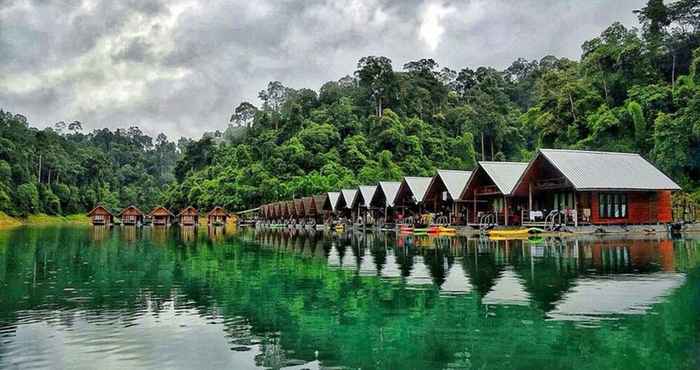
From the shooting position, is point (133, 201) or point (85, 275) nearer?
point (85, 275)

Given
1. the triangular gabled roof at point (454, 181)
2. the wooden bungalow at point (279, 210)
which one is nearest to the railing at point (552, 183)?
the triangular gabled roof at point (454, 181)

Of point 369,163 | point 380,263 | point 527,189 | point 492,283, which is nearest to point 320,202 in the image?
point 369,163

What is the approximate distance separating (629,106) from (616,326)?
2003 inches

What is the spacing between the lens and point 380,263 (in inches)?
763

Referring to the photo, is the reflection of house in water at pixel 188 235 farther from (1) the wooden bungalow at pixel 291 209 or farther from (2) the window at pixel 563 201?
(2) the window at pixel 563 201

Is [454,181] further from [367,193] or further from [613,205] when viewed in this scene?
[367,193]

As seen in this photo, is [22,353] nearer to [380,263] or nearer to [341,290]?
[341,290]

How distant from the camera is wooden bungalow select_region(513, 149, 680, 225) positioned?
34.7 m

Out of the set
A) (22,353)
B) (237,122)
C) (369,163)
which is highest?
(237,122)

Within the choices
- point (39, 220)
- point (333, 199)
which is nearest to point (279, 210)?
point (333, 199)

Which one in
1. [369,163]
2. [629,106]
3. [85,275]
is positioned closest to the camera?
[85,275]

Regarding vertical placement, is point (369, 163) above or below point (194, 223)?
above

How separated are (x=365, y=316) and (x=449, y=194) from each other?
113 ft

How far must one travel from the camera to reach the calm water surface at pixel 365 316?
741cm
